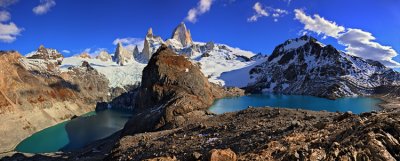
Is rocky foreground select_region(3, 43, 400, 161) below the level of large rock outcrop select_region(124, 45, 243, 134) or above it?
below

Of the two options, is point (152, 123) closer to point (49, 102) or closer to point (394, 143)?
point (394, 143)

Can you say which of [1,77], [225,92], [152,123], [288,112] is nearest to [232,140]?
[288,112]

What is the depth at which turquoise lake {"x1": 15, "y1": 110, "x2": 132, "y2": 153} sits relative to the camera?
10669 cm

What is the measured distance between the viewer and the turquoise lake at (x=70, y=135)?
350ft

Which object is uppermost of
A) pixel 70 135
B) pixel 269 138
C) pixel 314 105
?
pixel 314 105

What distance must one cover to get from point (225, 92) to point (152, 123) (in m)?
131

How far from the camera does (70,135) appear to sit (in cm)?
12606

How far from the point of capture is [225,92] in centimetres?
19212

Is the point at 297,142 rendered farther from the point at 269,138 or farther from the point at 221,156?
the point at 269,138

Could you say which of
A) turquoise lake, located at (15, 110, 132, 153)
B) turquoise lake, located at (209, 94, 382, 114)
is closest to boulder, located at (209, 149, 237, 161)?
turquoise lake, located at (209, 94, 382, 114)

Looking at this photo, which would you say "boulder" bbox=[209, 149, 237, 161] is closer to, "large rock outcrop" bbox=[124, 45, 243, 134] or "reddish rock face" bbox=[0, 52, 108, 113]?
"large rock outcrop" bbox=[124, 45, 243, 134]

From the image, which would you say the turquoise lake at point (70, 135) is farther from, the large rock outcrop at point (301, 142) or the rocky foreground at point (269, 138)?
the large rock outcrop at point (301, 142)

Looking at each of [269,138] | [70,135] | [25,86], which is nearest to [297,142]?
[269,138]

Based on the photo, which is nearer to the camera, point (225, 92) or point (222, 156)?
point (222, 156)
